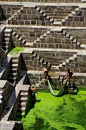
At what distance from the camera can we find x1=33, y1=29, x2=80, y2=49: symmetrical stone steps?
64.3 feet

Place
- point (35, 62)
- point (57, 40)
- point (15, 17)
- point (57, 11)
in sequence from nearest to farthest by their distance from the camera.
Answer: point (35, 62)
point (57, 40)
point (15, 17)
point (57, 11)

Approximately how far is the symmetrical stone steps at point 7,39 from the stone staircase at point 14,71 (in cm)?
146

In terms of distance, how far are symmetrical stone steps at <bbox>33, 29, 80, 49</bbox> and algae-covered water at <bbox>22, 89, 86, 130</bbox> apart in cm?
406

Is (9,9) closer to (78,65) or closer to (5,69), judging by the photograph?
(5,69)

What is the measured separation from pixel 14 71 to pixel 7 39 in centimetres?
308

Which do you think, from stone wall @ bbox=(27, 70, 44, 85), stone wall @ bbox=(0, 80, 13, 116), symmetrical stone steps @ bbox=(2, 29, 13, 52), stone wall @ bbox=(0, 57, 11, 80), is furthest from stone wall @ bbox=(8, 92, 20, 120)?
symmetrical stone steps @ bbox=(2, 29, 13, 52)

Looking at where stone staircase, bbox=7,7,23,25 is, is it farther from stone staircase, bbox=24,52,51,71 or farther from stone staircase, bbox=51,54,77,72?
stone staircase, bbox=51,54,77,72

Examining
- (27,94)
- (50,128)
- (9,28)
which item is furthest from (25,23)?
(50,128)

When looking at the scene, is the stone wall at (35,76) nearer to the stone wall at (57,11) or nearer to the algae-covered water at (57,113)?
the algae-covered water at (57,113)

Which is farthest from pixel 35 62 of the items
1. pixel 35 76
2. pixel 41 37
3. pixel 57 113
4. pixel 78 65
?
pixel 57 113

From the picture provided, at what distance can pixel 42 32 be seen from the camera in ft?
67.1

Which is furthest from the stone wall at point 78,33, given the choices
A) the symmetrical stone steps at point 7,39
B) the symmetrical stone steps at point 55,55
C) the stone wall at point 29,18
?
the symmetrical stone steps at point 7,39

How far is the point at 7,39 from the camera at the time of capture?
786 inches

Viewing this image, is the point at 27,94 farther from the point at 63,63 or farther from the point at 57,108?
the point at 63,63
